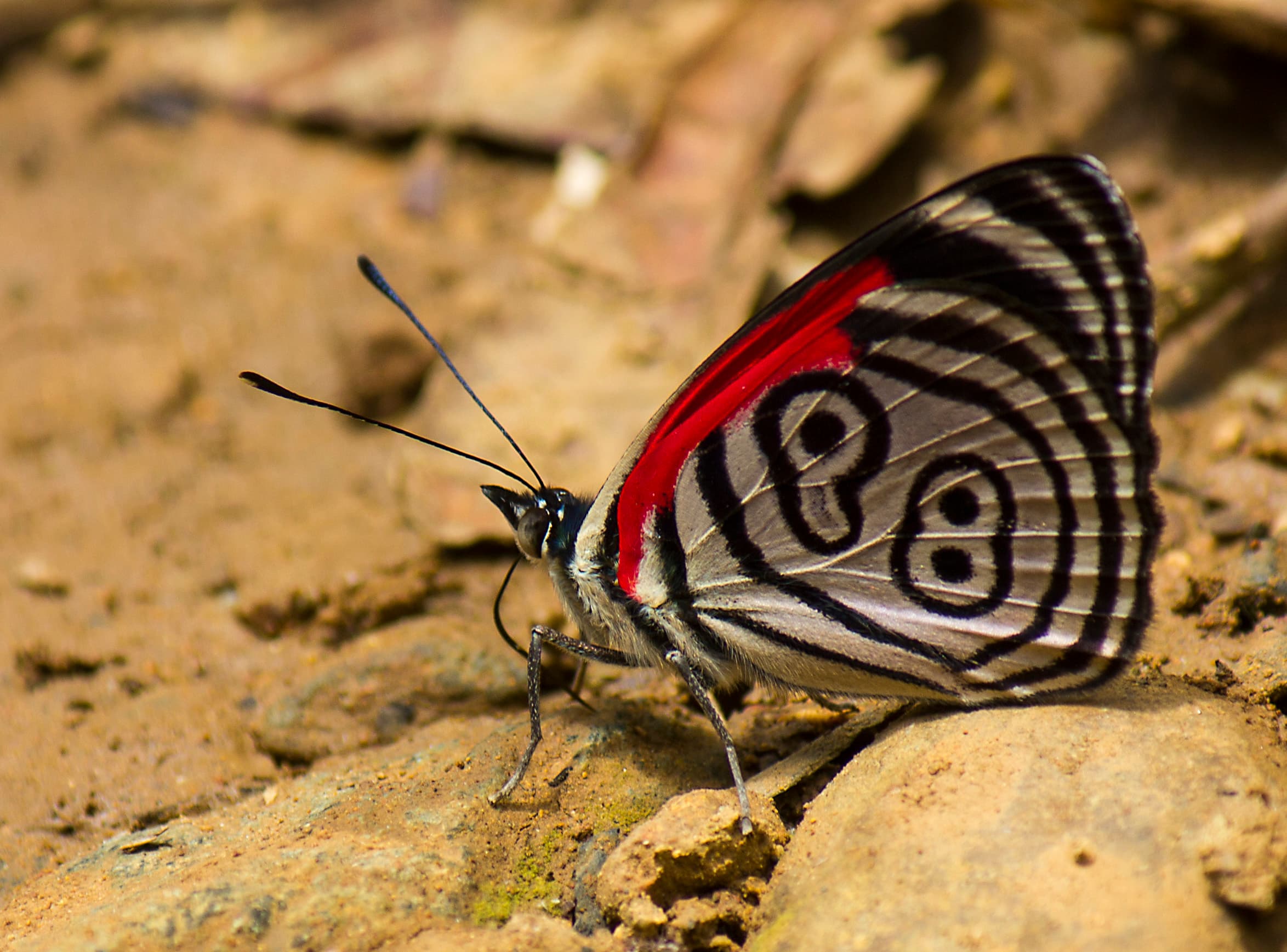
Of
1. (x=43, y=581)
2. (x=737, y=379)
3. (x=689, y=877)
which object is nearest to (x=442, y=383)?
(x=43, y=581)

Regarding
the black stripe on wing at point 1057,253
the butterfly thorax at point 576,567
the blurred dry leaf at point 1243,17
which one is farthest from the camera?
the blurred dry leaf at point 1243,17

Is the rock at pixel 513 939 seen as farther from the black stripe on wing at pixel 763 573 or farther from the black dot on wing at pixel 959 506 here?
the black dot on wing at pixel 959 506

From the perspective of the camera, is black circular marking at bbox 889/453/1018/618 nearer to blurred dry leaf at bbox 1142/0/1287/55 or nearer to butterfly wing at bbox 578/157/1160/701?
butterfly wing at bbox 578/157/1160/701

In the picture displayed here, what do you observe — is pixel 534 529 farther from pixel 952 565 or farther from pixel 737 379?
pixel 952 565

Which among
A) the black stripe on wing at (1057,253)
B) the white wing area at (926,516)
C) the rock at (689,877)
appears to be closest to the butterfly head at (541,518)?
the white wing area at (926,516)

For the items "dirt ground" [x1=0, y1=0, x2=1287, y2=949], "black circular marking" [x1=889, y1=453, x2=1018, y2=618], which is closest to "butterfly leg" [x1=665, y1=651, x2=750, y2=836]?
"dirt ground" [x1=0, y1=0, x2=1287, y2=949]

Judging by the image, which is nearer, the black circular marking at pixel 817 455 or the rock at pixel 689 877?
the rock at pixel 689 877

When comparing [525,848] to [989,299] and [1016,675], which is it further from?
[989,299]
